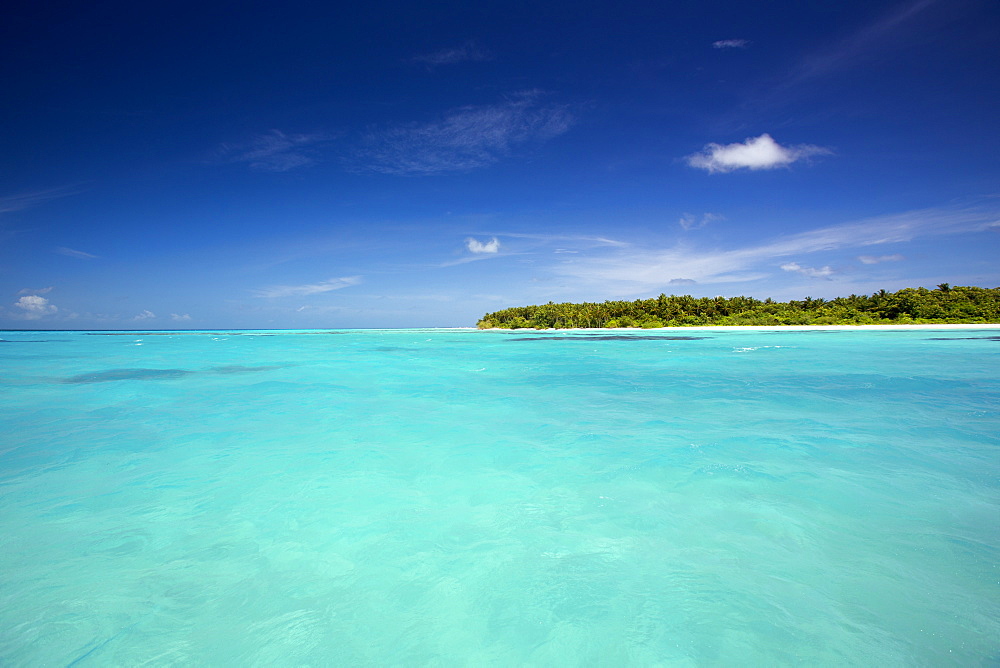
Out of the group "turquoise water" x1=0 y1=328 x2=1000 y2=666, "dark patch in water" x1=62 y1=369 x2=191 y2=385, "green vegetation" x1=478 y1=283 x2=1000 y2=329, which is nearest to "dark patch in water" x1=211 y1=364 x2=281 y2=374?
"dark patch in water" x1=62 y1=369 x2=191 y2=385

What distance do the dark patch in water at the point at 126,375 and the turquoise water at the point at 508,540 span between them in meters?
7.90

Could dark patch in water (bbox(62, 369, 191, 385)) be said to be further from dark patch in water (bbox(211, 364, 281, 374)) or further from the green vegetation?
the green vegetation

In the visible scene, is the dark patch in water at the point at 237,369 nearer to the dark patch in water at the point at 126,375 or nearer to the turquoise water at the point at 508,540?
the dark patch in water at the point at 126,375

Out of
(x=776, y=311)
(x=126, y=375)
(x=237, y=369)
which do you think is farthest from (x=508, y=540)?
(x=776, y=311)

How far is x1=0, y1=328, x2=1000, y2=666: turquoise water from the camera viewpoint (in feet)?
8.19

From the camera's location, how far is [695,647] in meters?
2.43

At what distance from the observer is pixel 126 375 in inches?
650

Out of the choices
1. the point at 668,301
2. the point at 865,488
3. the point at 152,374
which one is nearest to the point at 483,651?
the point at 865,488

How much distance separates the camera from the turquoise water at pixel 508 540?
2.50 m

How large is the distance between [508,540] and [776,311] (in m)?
71.2

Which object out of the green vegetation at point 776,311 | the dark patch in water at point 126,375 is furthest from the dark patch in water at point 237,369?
the green vegetation at point 776,311

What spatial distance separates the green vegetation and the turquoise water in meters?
57.6

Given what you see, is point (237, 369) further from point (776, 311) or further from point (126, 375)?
point (776, 311)

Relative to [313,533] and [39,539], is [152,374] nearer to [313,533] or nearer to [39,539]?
[39,539]
